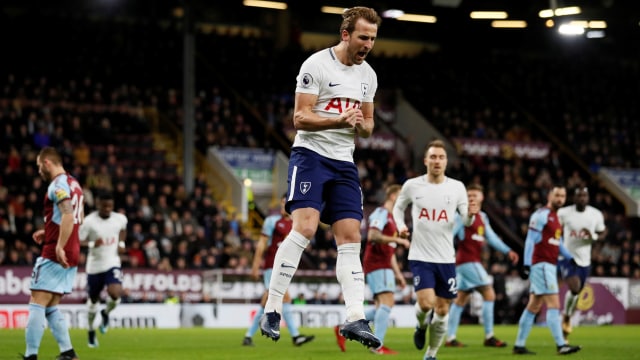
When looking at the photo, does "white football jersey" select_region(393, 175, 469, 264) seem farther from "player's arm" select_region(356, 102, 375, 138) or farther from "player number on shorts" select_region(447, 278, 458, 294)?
"player's arm" select_region(356, 102, 375, 138)

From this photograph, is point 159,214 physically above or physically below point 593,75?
below

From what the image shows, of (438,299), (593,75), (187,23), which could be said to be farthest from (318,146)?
(593,75)

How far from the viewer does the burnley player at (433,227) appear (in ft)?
44.9

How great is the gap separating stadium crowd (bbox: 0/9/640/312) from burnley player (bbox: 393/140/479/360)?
15693 millimetres

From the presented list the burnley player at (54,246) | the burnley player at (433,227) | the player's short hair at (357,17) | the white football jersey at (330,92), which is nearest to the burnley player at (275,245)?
the burnley player at (433,227)

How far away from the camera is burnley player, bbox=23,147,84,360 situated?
1248 centimetres

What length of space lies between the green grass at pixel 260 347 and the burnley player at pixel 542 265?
21.8 inches

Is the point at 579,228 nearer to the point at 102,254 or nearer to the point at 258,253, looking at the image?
the point at 258,253

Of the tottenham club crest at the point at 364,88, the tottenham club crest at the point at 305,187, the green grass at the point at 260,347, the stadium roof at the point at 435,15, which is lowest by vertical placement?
the green grass at the point at 260,347

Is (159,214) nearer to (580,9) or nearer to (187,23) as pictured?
(187,23)

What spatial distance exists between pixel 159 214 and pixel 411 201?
730 inches

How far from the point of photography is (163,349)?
56.4 ft

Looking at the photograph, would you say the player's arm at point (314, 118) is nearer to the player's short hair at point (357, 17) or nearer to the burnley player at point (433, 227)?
the player's short hair at point (357, 17)

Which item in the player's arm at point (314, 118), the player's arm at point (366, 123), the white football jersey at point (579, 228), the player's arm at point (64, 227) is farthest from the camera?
the white football jersey at point (579, 228)
